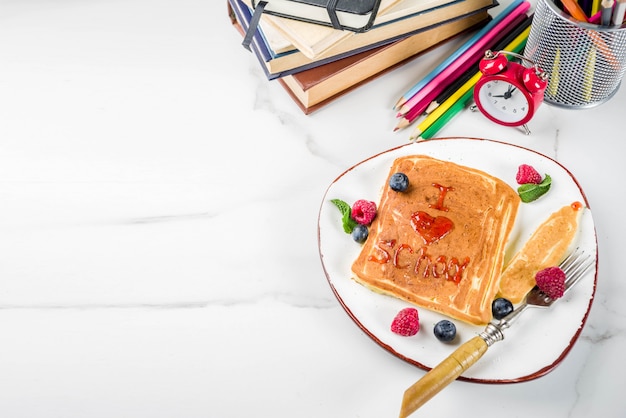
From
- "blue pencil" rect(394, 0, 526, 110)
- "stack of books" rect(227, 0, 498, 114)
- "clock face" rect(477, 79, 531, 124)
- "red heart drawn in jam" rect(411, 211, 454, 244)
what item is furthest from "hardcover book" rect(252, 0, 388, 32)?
"red heart drawn in jam" rect(411, 211, 454, 244)

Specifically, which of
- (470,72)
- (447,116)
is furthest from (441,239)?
(470,72)

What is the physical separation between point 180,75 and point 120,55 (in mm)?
165

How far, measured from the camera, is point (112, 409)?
3.79ft

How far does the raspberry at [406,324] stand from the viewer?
1.13m

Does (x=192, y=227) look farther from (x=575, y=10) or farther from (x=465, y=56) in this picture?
(x=575, y=10)

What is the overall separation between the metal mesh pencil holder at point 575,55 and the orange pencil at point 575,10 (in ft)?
0.04

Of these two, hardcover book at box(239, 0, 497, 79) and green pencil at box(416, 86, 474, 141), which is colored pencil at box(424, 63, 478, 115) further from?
hardcover book at box(239, 0, 497, 79)

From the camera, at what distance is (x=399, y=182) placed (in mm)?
1268

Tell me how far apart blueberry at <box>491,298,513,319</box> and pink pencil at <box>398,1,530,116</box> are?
1.56 feet

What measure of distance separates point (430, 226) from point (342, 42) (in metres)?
0.44

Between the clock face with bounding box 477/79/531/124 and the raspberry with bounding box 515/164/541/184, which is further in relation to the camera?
the clock face with bounding box 477/79/531/124

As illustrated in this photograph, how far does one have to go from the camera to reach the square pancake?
3.85ft

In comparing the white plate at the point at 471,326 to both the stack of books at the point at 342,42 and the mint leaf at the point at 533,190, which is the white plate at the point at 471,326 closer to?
the mint leaf at the point at 533,190

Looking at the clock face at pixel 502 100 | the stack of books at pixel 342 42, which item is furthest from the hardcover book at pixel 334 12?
the clock face at pixel 502 100
